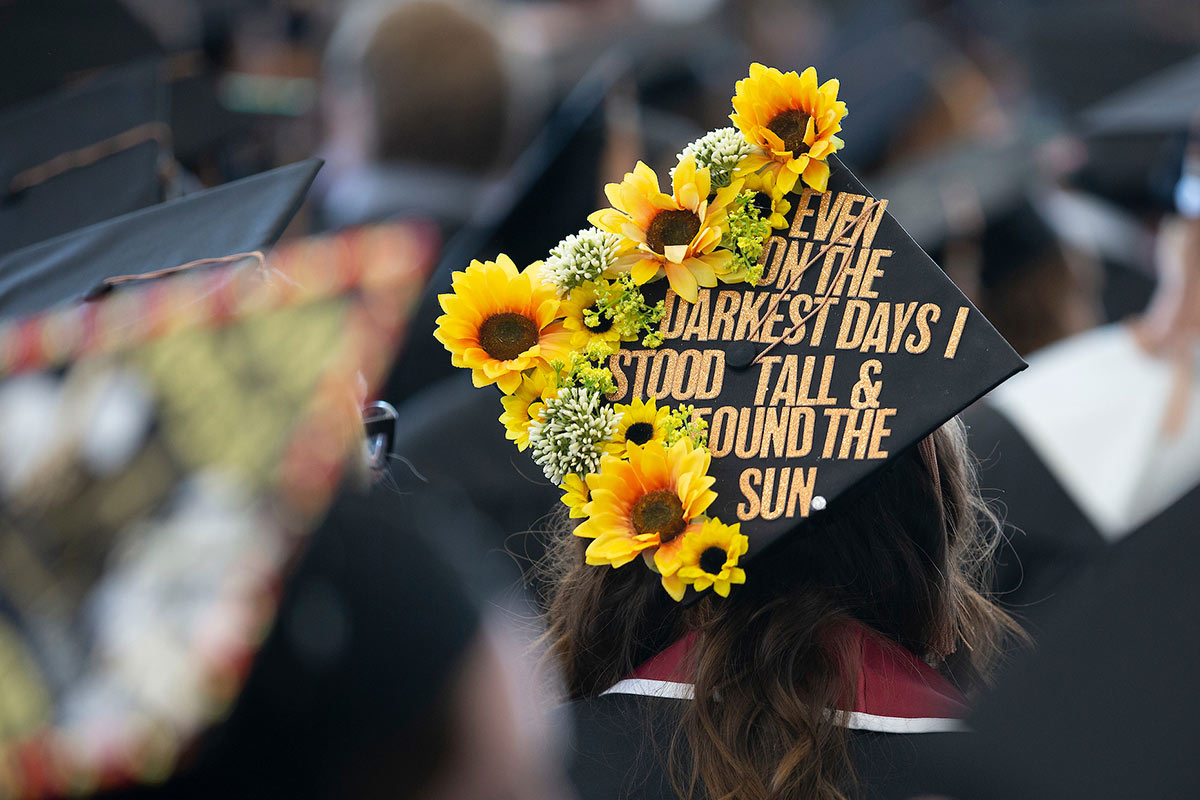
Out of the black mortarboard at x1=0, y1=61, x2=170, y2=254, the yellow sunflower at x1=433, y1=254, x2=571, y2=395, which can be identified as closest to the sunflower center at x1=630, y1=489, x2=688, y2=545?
the yellow sunflower at x1=433, y1=254, x2=571, y2=395

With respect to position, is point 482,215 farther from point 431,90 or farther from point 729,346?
point 729,346

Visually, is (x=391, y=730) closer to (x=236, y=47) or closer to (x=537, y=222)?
(x=537, y=222)

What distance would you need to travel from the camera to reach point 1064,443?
2725mm

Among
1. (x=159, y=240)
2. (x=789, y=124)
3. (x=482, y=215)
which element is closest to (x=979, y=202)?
(x=482, y=215)

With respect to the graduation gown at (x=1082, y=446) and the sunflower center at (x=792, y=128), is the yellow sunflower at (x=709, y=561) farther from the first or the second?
the graduation gown at (x=1082, y=446)

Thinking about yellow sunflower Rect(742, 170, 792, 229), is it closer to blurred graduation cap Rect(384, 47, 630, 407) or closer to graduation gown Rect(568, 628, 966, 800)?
graduation gown Rect(568, 628, 966, 800)

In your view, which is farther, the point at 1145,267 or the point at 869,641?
the point at 1145,267

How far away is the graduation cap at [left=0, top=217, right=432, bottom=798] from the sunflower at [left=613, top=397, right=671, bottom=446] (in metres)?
0.37

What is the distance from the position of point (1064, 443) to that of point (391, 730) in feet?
7.35

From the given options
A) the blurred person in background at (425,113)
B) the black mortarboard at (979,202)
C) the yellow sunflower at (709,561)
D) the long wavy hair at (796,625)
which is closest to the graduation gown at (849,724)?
the long wavy hair at (796,625)

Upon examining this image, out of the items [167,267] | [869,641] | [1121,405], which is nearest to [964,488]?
[869,641]

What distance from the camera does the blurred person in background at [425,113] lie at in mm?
2621

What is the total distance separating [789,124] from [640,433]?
48 cm

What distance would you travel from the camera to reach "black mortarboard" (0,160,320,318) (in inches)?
63.0
